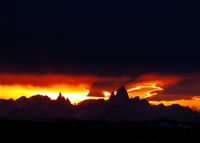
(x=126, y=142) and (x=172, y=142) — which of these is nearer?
(x=126, y=142)

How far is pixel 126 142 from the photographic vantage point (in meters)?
124

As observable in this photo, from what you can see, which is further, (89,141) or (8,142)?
(89,141)

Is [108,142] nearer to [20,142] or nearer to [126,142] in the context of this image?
[126,142]

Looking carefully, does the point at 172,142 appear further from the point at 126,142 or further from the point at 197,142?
the point at 126,142

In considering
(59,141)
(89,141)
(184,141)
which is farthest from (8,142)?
(184,141)

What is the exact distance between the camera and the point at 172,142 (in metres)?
134

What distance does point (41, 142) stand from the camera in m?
123

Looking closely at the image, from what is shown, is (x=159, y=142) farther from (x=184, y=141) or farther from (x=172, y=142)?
(x=184, y=141)

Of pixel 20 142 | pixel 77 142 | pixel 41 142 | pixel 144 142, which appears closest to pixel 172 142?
pixel 144 142

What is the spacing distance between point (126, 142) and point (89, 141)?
57.3 ft

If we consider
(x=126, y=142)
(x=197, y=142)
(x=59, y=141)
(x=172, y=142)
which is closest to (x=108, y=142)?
(x=126, y=142)

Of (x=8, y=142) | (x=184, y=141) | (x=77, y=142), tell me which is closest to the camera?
(x=8, y=142)

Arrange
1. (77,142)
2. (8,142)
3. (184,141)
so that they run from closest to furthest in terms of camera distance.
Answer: (8,142) < (77,142) < (184,141)

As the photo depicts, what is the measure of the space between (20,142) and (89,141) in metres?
29.7
